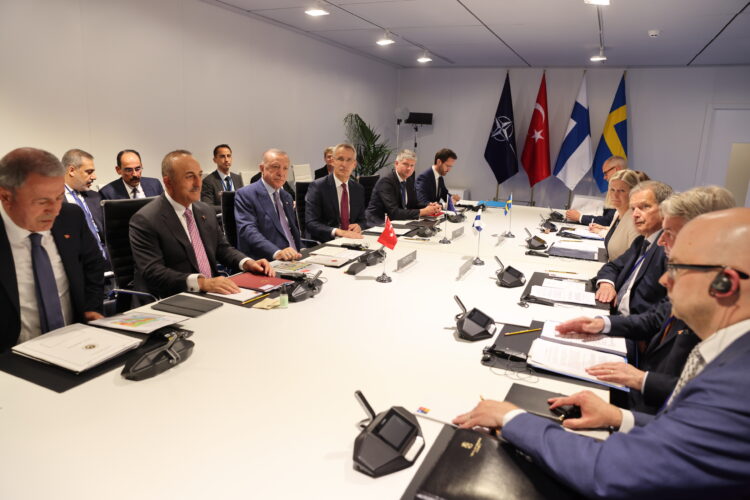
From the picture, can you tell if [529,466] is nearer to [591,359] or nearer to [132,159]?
[591,359]

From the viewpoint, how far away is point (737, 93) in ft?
24.6

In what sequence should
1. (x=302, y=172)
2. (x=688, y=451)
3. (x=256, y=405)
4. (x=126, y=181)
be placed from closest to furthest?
(x=688, y=451)
(x=256, y=405)
(x=126, y=181)
(x=302, y=172)

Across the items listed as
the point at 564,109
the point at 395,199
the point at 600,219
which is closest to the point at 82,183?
the point at 395,199

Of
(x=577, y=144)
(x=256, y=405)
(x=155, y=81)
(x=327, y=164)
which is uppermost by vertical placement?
(x=155, y=81)

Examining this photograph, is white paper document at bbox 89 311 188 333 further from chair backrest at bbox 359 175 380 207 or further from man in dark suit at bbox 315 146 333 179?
man in dark suit at bbox 315 146 333 179

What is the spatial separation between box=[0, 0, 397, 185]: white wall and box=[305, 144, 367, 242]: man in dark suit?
6.08 feet

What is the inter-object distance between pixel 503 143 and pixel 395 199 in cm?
471

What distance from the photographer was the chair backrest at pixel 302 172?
21.6 feet

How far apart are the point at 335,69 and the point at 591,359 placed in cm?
690

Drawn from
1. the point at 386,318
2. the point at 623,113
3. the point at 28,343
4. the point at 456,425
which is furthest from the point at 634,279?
the point at 623,113

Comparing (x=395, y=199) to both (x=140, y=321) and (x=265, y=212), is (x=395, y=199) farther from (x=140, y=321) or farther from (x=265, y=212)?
(x=140, y=321)

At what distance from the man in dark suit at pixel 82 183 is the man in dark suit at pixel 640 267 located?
3.54 metres

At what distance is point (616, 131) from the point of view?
26.6ft

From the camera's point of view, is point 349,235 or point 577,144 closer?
point 349,235
